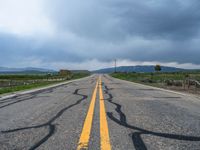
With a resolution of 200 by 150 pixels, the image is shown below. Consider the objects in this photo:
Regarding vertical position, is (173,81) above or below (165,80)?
above

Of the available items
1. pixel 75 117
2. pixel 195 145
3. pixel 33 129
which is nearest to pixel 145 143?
pixel 195 145

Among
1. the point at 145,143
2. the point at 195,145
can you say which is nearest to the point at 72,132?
the point at 145,143

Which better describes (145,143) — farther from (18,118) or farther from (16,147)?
(18,118)

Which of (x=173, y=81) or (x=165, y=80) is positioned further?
(x=165, y=80)

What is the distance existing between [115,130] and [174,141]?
4.45 feet

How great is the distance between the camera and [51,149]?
4.00 m

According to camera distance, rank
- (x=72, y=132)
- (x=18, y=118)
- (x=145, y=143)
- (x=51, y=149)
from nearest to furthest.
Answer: (x=51, y=149)
(x=145, y=143)
(x=72, y=132)
(x=18, y=118)

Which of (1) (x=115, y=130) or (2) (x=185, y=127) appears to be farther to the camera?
(2) (x=185, y=127)

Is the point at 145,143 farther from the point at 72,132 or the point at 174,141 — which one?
the point at 72,132

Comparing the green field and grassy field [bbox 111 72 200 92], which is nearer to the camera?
grassy field [bbox 111 72 200 92]

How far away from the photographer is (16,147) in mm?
4141

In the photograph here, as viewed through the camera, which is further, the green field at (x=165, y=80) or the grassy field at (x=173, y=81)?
the green field at (x=165, y=80)

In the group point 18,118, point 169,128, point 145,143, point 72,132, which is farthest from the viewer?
point 18,118

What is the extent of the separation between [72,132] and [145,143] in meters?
1.65
